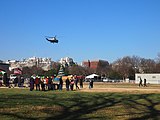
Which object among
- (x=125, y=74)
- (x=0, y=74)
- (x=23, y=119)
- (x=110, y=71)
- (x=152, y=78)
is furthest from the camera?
(x=110, y=71)

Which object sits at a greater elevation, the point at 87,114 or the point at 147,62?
the point at 147,62

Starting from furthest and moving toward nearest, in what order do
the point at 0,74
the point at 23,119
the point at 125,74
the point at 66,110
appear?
the point at 125,74, the point at 0,74, the point at 66,110, the point at 23,119

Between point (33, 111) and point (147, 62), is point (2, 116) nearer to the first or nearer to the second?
point (33, 111)

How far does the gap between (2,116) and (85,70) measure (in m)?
149

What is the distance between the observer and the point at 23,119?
1273 cm

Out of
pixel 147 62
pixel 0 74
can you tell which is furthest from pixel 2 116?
pixel 147 62

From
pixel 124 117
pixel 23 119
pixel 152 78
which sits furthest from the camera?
pixel 152 78

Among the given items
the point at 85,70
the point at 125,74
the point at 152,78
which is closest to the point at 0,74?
the point at 152,78

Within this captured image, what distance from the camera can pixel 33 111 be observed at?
14992 mm

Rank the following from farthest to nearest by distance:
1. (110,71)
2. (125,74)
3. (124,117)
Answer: (110,71), (125,74), (124,117)

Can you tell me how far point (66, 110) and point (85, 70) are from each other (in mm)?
145902

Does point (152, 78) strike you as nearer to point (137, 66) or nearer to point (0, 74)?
point (0, 74)

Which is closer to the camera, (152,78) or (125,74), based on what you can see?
(152,78)

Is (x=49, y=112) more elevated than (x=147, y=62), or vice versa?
(x=147, y=62)
